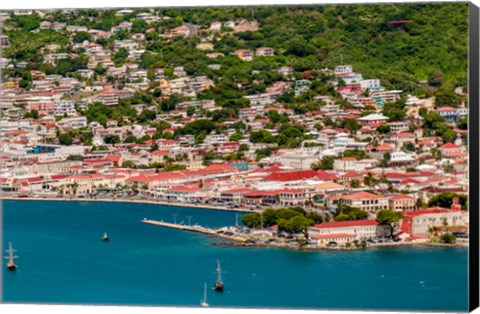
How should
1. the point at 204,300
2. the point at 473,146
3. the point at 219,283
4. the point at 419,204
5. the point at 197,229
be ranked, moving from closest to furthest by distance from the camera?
1. the point at 473,146
2. the point at 204,300
3. the point at 219,283
4. the point at 419,204
5. the point at 197,229

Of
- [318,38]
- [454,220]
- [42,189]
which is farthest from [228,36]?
[454,220]

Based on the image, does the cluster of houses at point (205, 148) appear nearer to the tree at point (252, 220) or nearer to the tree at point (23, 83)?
the tree at point (23, 83)

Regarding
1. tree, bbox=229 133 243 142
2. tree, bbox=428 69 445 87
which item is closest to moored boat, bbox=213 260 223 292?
tree, bbox=428 69 445 87

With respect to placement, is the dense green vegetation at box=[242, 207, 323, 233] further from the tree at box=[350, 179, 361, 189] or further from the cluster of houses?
the tree at box=[350, 179, 361, 189]

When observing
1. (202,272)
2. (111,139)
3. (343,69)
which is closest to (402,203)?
(202,272)

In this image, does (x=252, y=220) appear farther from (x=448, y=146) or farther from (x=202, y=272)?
(x=448, y=146)

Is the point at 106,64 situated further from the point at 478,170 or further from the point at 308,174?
the point at 478,170
